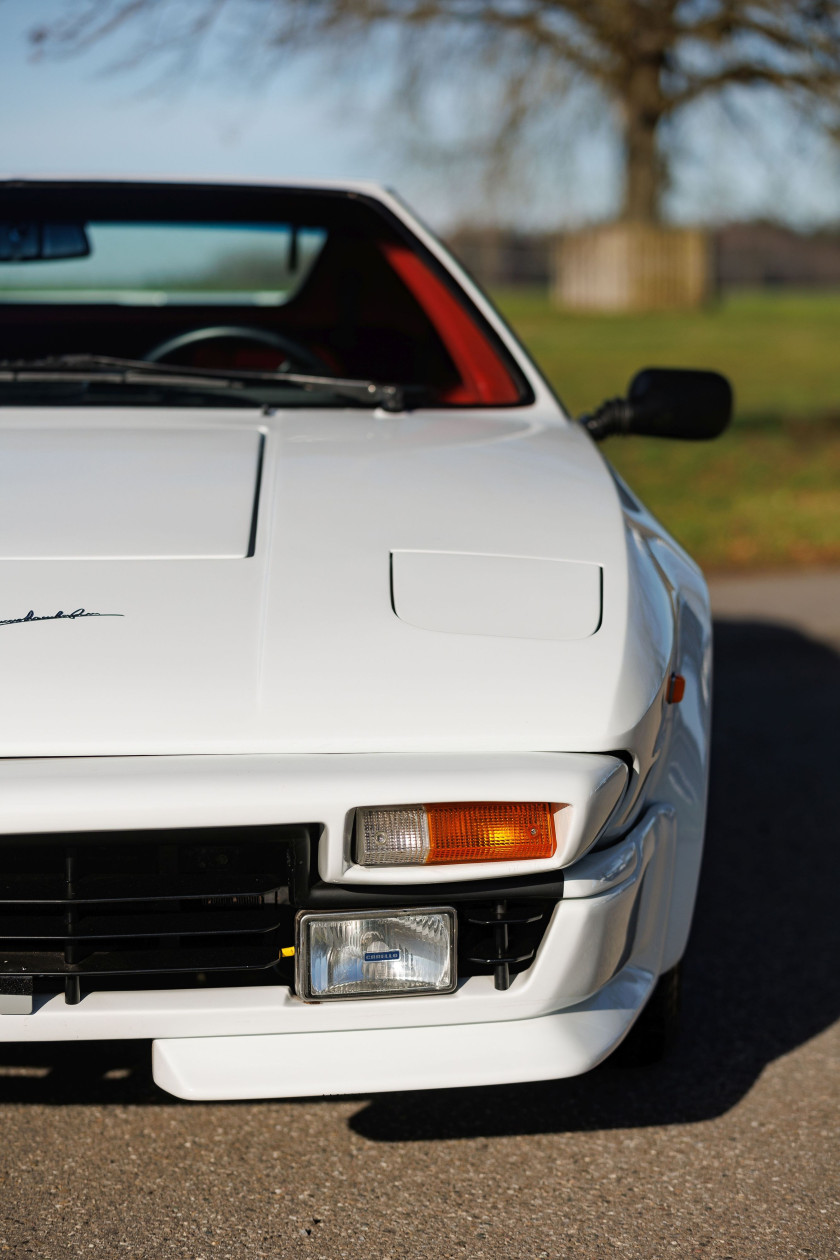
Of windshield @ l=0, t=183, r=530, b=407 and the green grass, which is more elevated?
windshield @ l=0, t=183, r=530, b=407

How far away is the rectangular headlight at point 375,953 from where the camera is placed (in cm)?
179

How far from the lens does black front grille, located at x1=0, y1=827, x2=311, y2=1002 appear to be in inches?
69.9

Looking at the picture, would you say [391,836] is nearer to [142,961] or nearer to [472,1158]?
[142,961]

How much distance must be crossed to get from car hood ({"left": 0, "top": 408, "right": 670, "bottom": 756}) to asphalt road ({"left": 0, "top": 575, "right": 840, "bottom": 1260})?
28.6 inches

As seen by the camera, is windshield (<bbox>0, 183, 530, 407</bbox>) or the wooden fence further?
the wooden fence

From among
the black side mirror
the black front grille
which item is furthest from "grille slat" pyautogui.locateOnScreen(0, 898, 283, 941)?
the black side mirror

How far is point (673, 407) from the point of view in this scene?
3033mm

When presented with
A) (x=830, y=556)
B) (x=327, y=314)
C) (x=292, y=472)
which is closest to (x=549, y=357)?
(x=830, y=556)

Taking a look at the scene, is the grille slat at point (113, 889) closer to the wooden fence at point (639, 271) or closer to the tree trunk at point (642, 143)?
the tree trunk at point (642, 143)

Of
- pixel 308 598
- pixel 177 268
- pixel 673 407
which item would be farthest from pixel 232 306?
pixel 308 598

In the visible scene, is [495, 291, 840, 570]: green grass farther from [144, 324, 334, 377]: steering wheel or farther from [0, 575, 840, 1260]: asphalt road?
[0, 575, 840, 1260]: asphalt road

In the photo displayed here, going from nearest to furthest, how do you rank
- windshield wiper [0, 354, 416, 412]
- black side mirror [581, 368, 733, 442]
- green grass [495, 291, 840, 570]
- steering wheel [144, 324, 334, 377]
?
1. windshield wiper [0, 354, 416, 412]
2. black side mirror [581, 368, 733, 442]
3. steering wheel [144, 324, 334, 377]
4. green grass [495, 291, 840, 570]

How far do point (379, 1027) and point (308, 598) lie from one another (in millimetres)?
602

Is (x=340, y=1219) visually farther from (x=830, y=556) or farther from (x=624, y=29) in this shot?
(x=624, y=29)
